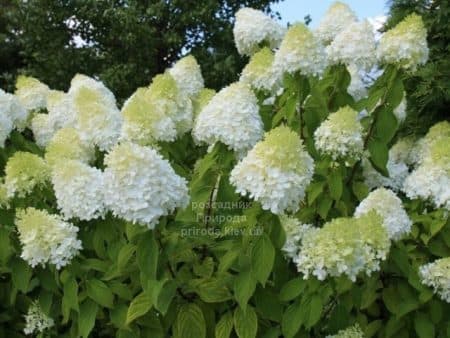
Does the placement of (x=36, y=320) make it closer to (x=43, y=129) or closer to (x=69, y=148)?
(x=69, y=148)

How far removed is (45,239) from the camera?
2.35 metres

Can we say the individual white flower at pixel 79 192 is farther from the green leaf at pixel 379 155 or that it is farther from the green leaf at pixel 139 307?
the green leaf at pixel 379 155

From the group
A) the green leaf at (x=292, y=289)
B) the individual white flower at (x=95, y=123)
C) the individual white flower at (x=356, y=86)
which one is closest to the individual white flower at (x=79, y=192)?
the individual white flower at (x=95, y=123)

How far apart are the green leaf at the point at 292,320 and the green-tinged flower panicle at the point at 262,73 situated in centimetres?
131

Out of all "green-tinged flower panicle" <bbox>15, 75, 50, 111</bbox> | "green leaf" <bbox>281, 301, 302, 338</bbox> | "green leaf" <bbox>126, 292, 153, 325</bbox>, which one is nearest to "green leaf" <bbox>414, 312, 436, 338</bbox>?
"green leaf" <bbox>281, 301, 302, 338</bbox>

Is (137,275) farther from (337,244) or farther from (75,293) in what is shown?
(337,244)

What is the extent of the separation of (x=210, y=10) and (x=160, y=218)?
7596mm

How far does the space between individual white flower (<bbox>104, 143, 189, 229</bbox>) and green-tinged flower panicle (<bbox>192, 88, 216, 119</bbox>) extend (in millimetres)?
1528

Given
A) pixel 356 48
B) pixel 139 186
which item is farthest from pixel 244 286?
pixel 356 48

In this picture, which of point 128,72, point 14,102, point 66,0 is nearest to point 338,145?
point 14,102

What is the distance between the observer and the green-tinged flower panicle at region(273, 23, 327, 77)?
9.63 ft

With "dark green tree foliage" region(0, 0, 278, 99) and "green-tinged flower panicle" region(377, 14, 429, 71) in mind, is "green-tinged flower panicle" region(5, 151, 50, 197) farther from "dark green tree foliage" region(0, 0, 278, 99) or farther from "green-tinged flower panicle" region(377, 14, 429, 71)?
"dark green tree foliage" region(0, 0, 278, 99)

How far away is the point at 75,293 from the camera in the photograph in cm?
241

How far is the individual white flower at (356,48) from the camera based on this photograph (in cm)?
320
